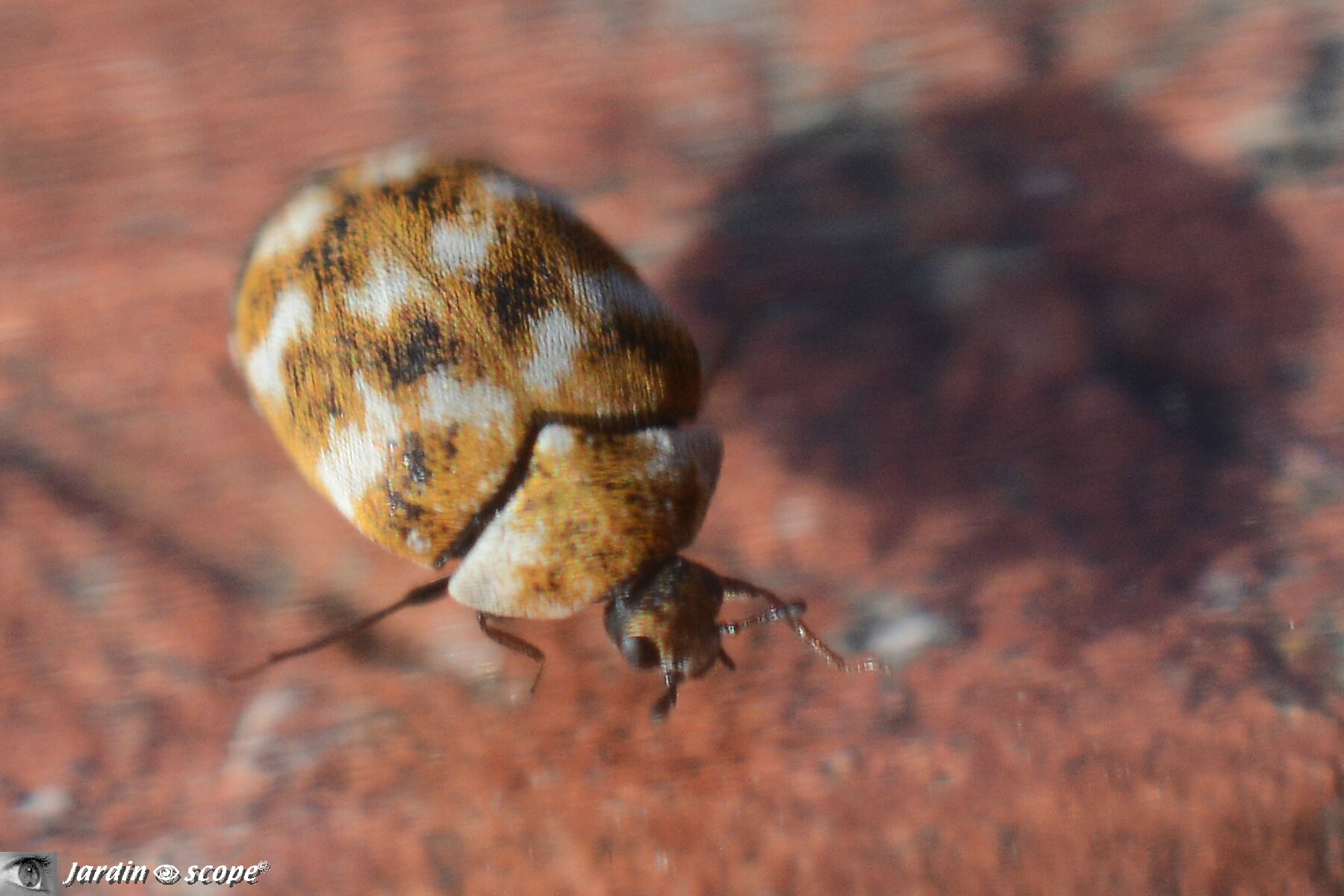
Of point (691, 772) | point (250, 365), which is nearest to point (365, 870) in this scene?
point (691, 772)

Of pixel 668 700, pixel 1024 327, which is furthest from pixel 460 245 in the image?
pixel 1024 327

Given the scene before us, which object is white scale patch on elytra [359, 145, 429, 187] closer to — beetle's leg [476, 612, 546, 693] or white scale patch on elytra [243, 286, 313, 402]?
white scale patch on elytra [243, 286, 313, 402]

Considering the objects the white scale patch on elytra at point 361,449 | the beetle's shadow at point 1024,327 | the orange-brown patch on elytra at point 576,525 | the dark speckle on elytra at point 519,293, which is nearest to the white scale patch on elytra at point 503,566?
the orange-brown patch on elytra at point 576,525

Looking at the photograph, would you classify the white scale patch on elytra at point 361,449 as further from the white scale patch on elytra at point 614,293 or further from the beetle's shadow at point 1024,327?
the beetle's shadow at point 1024,327

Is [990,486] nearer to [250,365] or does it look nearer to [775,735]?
[775,735]

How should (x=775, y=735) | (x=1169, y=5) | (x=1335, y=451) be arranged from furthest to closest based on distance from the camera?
(x=1169, y=5) < (x=1335, y=451) < (x=775, y=735)

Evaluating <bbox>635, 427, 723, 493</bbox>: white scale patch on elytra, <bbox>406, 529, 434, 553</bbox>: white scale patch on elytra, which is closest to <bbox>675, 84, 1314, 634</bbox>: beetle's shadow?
<bbox>635, 427, 723, 493</bbox>: white scale patch on elytra

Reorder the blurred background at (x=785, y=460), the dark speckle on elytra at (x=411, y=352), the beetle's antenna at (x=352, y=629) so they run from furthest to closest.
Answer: the beetle's antenna at (x=352, y=629)
the blurred background at (x=785, y=460)
the dark speckle on elytra at (x=411, y=352)
